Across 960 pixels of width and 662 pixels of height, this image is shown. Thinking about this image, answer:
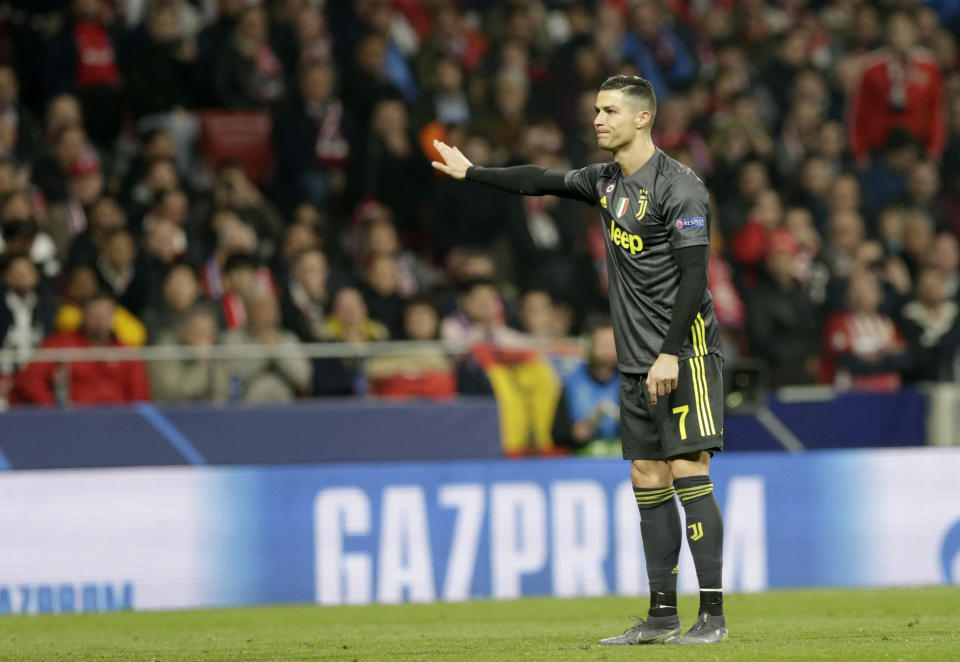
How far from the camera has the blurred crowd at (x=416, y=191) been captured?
11.9 meters

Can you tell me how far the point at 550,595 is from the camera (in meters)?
10.1

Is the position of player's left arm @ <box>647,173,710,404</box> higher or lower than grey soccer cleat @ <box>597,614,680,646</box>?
higher

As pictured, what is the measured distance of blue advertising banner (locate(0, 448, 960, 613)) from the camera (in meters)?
9.80

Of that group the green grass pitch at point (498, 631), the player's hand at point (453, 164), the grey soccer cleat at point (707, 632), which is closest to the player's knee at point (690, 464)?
the grey soccer cleat at point (707, 632)

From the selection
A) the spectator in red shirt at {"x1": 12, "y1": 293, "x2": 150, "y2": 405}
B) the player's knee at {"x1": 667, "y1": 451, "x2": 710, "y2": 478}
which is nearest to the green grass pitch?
the player's knee at {"x1": 667, "y1": 451, "x2": 710, "y2": 478}

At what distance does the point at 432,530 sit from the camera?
1009cm

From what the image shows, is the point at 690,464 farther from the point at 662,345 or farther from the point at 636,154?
the point at 636,154

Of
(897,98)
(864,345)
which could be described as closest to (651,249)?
(864,345)

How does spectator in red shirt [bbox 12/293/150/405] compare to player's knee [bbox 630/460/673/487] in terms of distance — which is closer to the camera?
player's knee [bbox 630/460/673/487]

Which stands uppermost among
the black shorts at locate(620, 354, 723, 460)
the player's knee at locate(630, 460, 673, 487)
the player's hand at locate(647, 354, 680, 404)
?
the player's hand at locate(647, 354, 680, 404)

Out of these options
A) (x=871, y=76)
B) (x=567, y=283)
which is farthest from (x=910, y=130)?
(x=567, y=283)

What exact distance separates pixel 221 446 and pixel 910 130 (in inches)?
358

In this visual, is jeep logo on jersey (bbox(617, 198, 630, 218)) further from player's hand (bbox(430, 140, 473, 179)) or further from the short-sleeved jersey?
player's hand (bbox(430, 140, 473, 179))

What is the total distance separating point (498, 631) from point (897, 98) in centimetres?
1085
